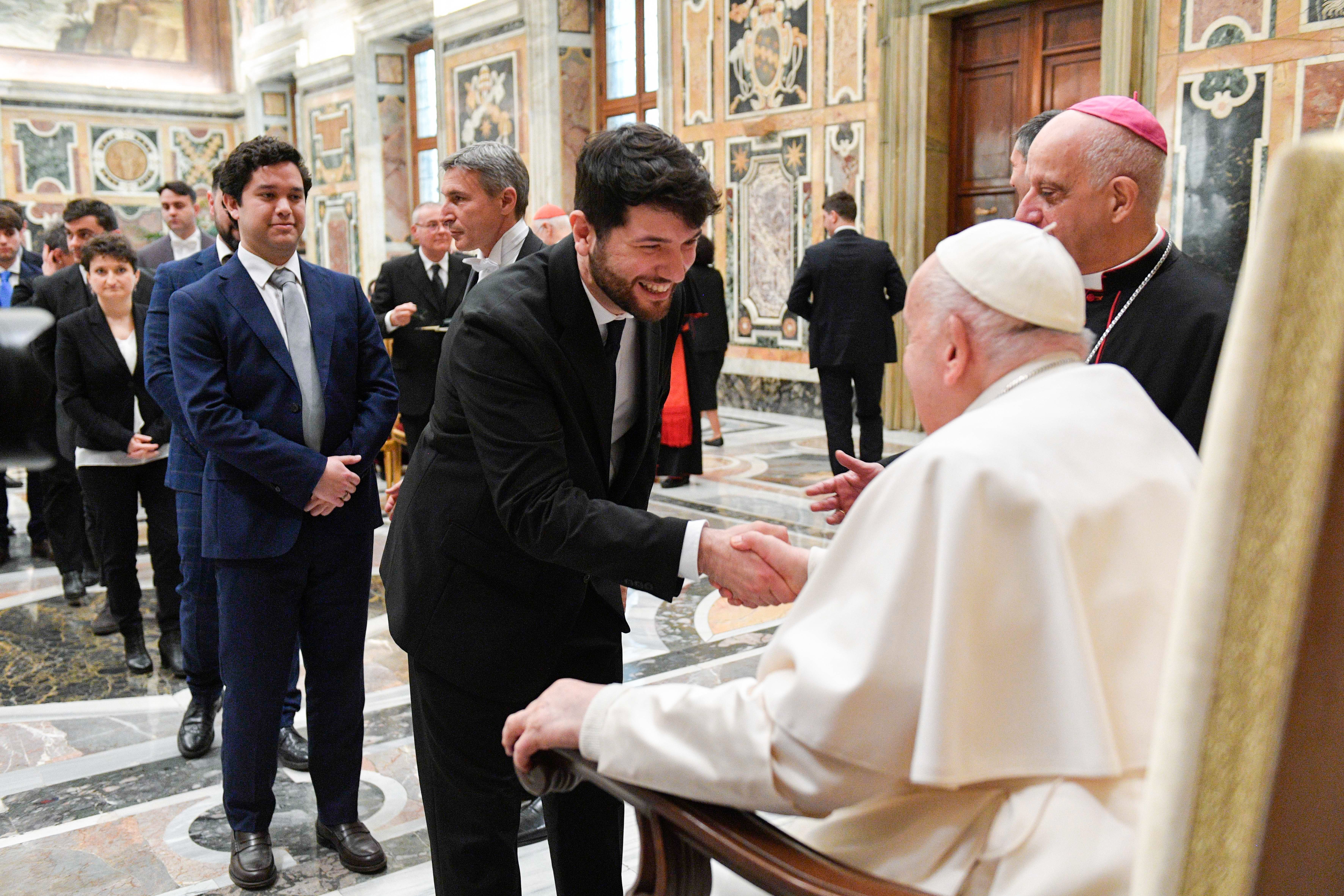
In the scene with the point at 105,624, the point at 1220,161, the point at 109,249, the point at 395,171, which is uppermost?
the point at 395,171

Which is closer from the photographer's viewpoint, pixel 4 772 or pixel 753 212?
pixel 4 772

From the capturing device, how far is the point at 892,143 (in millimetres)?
9711

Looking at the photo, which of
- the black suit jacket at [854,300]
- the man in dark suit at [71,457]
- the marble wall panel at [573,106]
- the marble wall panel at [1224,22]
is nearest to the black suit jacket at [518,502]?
the man in dark suit at [71,457]

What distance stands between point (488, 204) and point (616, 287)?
2094 mm

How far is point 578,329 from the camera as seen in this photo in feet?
6.86

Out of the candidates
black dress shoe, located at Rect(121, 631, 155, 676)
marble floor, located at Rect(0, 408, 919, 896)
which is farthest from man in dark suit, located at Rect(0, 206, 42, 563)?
black dress shoe, located at Rect(121, 631, 155, 676)

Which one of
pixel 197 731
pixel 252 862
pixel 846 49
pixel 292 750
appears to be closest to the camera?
pixel 252 862

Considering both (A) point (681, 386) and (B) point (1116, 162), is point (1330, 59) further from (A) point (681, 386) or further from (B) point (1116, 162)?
(B) point (1116, 162)

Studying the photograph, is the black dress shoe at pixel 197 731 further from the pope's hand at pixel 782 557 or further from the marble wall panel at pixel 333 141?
the marble wall panel at pixel 333 141

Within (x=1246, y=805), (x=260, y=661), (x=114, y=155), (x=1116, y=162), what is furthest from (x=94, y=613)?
(x=114, y=155)

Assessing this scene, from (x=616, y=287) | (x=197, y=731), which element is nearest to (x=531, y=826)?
(x=197, y=731)

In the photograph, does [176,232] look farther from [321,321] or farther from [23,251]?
[321,321]

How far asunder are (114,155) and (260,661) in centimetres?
1972

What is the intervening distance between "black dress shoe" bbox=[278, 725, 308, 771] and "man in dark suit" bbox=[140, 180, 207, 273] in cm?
325
